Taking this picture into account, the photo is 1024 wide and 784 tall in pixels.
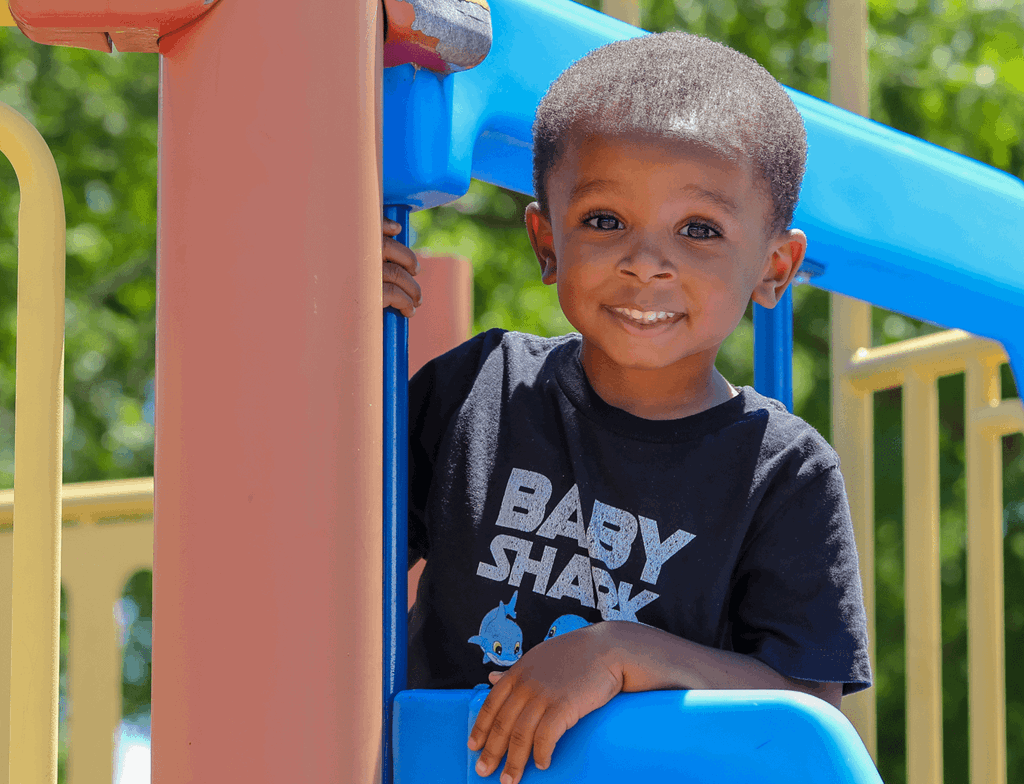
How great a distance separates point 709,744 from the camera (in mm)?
650

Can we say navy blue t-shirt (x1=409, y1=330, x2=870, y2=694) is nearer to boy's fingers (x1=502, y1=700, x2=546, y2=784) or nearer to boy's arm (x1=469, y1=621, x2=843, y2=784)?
boy's arm (x1=469, y1=621, x2=843, y2=784)

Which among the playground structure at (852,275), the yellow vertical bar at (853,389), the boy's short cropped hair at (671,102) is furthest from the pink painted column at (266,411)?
the yellow vertical bar at (853,389)

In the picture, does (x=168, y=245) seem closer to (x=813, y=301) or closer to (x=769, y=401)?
(x=769, y=401)

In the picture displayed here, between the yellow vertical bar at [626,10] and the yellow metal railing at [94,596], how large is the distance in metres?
1.02

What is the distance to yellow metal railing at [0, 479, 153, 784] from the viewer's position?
170 cm

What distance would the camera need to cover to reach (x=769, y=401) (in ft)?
3.82

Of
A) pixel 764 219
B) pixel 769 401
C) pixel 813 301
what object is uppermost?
pixel 813 301

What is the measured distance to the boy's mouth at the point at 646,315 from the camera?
1.01 meters

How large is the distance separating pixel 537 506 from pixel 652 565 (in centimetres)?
A: 11

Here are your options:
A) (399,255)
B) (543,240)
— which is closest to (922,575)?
(543,240)

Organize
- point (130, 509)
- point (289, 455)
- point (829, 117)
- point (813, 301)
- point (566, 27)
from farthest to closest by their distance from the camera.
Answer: point (813, 301) → point (130, 509) → point (829, 117) → point (566, 27) → point (289, 455)

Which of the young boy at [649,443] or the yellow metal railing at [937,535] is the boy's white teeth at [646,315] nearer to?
the young boy at [649,443]

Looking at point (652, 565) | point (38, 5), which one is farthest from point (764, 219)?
point (38, 5)

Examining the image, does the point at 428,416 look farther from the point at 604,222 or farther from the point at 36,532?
the point at 36,532
